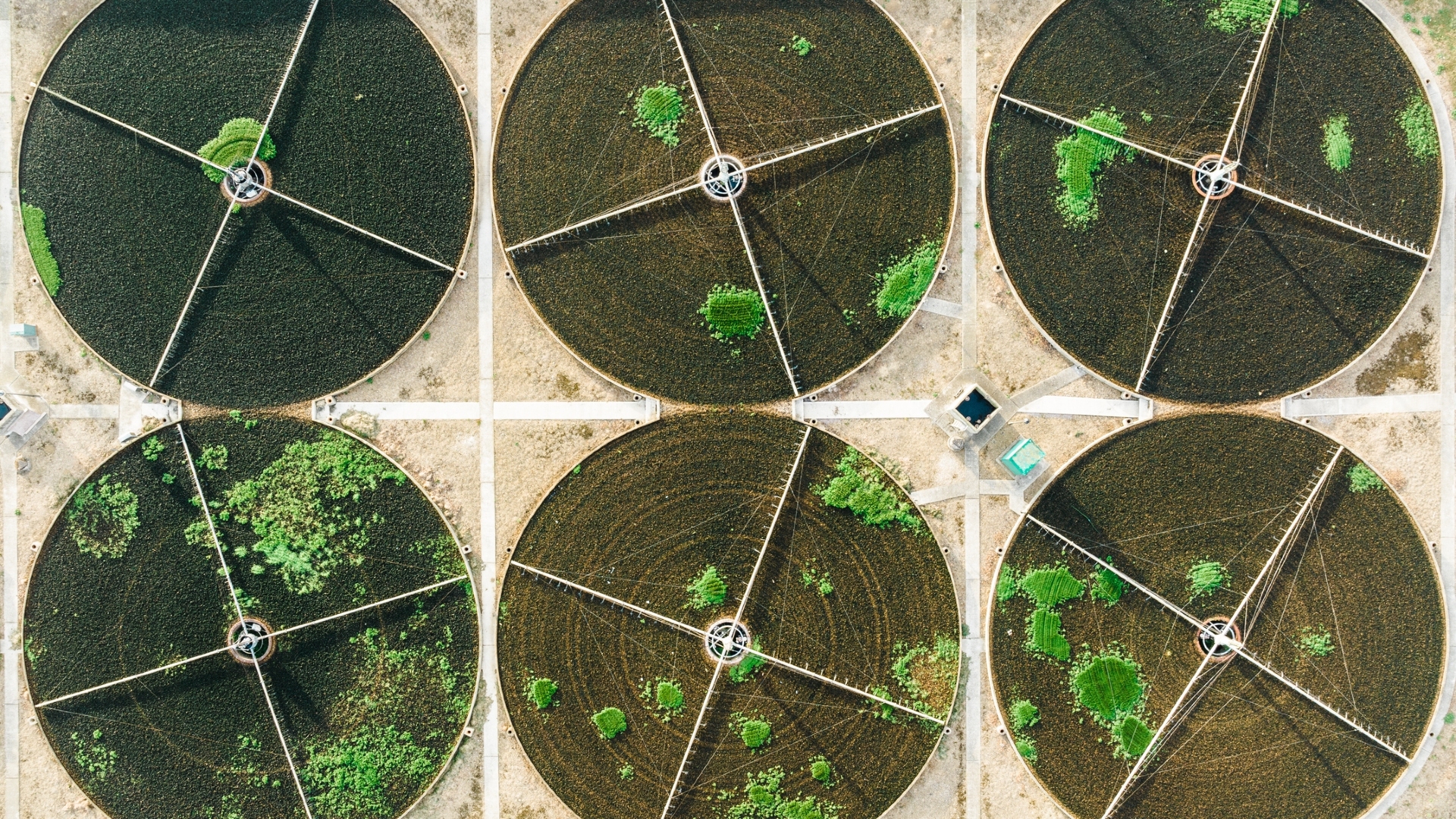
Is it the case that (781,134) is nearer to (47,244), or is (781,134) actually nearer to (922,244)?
(922,244)

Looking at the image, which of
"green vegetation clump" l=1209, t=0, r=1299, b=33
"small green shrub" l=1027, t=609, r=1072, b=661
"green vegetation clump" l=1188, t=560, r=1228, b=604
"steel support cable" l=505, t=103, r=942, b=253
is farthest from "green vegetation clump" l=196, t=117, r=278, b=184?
"green vegetation clump" l=1188, t=560, r=1228, b=604

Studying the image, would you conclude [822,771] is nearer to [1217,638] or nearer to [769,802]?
[769,802]

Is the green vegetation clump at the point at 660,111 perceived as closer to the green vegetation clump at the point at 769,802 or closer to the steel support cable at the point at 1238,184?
the steel support cable at the point at 1238,184

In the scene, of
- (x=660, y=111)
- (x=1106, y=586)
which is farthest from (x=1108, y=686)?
(x=660, y=111)

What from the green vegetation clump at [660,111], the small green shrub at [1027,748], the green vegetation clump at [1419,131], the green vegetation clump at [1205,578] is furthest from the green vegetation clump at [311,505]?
the green vegetation clump at [1419,131]

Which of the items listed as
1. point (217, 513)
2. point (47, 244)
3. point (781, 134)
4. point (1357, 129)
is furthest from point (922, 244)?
point (47, 244)
